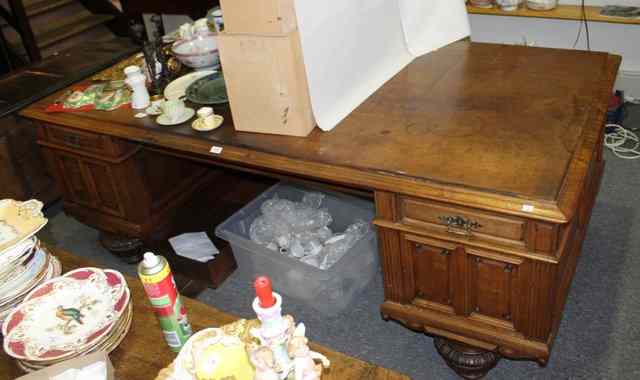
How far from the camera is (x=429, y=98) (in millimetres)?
1706

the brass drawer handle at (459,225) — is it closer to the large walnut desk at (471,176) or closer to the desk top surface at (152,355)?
the large walnut desk at (471,176)

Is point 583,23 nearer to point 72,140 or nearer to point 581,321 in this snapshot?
point 581,321

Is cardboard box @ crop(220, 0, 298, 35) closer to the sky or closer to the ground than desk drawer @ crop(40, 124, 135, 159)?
closer to the sky

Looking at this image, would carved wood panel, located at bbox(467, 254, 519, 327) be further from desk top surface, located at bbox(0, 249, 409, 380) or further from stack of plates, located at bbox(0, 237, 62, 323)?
stack of plates, located at bbox(0, 237, 62, 323)

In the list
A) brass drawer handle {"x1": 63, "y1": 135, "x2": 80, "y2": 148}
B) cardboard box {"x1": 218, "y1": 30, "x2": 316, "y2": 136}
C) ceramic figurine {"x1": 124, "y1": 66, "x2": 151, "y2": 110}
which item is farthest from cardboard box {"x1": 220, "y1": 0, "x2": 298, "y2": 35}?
brass drawer handle {"x1": 63, "y1": 135, "x2": 80, "y2": 148}

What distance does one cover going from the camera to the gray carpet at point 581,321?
1674mm

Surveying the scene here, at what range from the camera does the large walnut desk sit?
4.30 ft

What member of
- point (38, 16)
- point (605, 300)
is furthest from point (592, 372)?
point (38, 16)

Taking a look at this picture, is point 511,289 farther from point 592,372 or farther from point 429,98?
point 429,98

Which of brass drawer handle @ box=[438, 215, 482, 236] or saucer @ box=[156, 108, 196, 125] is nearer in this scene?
brass drawer handle @ box=[438, 215, 482, 236]

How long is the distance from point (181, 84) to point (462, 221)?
1163mm

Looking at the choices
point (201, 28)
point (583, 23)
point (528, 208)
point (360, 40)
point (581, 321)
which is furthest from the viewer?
point (583, 23)

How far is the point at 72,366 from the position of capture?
1.03m

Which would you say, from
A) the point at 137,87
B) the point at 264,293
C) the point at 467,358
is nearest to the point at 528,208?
the point at 467,358
